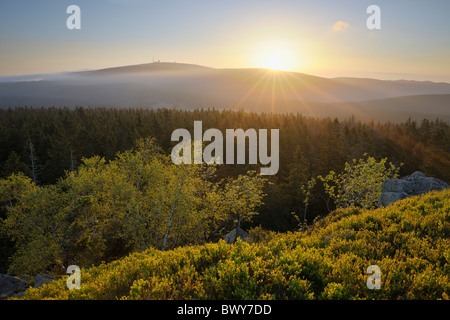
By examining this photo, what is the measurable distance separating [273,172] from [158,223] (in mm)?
47631

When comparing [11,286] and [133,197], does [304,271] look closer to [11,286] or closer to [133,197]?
[11,286]

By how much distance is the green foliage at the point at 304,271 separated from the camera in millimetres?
7547

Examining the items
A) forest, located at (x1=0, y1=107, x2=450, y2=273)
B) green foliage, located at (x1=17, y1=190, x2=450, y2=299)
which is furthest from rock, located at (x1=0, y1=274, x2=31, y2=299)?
green foliage, located at (x1=17, y1=190, x2=450, y2=299)

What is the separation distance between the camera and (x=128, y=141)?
7906cm

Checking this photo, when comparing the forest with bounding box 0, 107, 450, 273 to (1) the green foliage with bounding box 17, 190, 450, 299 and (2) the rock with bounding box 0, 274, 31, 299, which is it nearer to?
(2) the rock with bounding box 0, 274, 31, 299

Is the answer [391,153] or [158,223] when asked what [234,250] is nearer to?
[158,223]

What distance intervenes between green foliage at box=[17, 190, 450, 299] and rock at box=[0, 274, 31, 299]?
38.4ft

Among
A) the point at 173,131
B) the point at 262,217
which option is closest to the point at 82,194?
the point at 262,217

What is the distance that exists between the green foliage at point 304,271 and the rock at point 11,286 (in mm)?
11701

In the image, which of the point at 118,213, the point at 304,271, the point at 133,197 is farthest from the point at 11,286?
the point at 304,271

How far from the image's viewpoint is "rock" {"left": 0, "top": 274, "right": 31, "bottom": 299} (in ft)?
58.9

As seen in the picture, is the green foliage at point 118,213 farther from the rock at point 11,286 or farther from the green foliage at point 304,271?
the green foliage at point 304,271

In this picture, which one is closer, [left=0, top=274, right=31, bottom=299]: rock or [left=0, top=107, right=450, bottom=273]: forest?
[left=0, top=274, right=31, bottom=299]: rock
